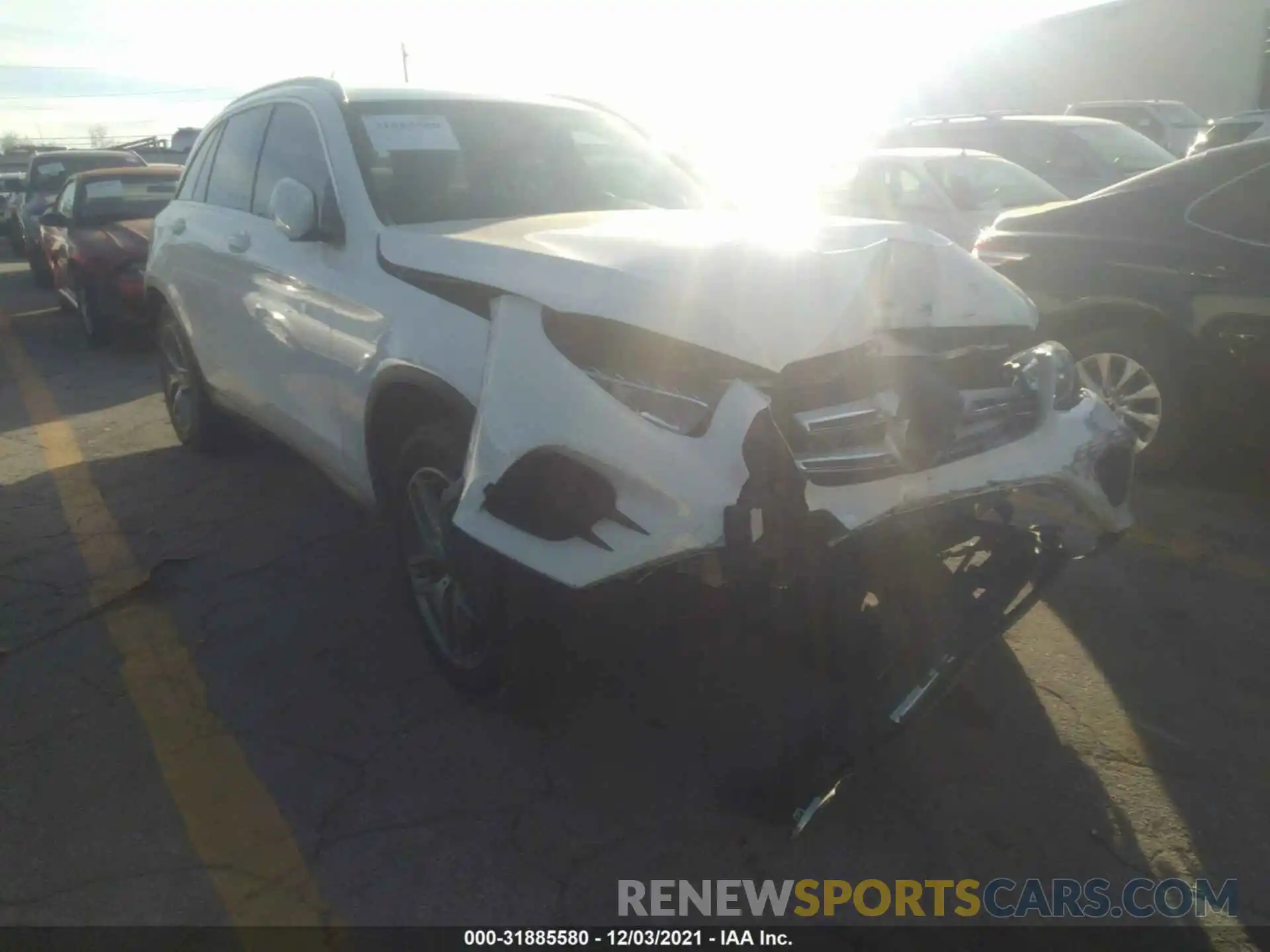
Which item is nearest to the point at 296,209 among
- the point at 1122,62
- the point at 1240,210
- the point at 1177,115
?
the point at 1240,210

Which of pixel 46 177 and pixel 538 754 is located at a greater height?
pixel 538 754

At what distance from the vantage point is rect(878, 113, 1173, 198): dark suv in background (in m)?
9.70

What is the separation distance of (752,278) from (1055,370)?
0.94 m

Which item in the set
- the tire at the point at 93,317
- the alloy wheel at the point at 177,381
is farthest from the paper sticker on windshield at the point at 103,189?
the alloy wheel at the point at 177,381

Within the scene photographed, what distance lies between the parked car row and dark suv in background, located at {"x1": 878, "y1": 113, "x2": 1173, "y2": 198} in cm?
528

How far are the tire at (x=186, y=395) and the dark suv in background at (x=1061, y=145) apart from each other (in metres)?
7.24

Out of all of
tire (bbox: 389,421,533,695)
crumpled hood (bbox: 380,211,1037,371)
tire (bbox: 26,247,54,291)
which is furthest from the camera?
tire (bbox: 26,247,54,291)

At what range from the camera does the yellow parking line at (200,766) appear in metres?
2.59

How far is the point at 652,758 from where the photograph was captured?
10.2ft

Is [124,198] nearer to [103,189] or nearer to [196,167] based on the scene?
[103,189]

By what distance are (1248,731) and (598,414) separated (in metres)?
2.13

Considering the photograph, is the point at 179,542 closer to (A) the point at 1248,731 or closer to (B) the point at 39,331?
(A) the point at 1248,731

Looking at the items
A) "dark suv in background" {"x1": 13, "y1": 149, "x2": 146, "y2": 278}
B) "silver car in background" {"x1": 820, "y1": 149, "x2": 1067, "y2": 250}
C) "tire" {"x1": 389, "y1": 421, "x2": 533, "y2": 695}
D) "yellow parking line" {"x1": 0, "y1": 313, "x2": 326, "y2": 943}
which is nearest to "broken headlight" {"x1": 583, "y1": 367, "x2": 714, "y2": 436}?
"tire" {"x1": 389, "y1": 421, "x2": 533, "y2": 695}

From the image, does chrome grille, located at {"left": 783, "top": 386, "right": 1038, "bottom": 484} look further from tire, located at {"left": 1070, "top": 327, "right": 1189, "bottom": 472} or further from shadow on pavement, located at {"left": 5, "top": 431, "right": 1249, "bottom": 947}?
tire, located at {"left": 1070, "top": 327, "right": 1189, "bottom": 472}
